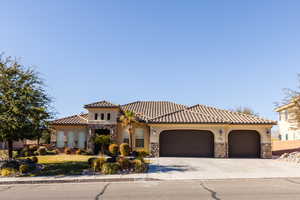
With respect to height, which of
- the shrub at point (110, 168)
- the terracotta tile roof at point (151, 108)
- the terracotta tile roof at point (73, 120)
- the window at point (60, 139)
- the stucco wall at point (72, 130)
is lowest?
the shrub at point (110, 168)

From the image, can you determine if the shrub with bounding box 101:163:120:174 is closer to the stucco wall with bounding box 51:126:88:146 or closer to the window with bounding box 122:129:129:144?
the window with bounding box 122:129:129:144

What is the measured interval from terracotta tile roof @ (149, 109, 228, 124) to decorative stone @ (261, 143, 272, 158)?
4.96 m

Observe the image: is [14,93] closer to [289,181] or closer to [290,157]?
[289,181]

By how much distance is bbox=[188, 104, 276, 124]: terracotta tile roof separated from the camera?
2272cm

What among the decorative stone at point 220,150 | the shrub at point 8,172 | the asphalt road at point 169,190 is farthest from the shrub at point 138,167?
the decorative stone at point 220,150

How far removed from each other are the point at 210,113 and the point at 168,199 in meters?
18.7

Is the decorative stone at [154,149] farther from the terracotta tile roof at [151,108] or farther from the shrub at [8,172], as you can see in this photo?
the shrub at [8,172]

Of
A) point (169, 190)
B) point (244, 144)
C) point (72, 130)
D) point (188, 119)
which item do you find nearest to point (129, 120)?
point (188, 119)

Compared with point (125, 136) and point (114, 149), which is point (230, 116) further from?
point (114, 149)

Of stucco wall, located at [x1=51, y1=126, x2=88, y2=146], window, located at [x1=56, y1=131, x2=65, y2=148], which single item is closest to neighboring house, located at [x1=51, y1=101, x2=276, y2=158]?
stucco wall, located at [x1=51, y1=126, x2=88, y2=146]

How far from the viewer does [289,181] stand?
11.4 meters

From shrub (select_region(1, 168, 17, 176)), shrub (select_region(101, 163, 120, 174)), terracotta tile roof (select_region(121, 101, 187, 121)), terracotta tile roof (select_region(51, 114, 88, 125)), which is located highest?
terracotta tile roof (select_region(121, 101, 187, 121))

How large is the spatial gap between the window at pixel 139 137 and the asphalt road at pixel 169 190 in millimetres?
13539

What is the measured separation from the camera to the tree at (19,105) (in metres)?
14.1
